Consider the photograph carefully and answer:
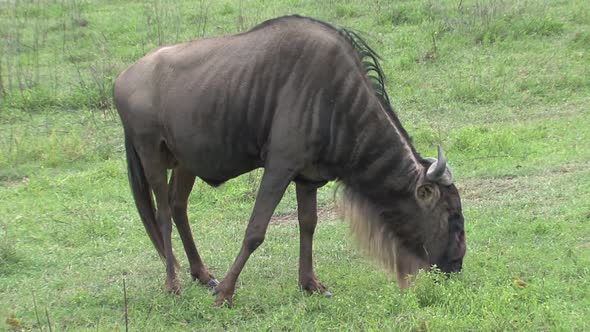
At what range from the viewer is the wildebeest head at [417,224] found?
5.96m

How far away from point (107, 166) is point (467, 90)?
4.80 metres

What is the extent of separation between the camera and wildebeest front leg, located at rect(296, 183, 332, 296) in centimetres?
634

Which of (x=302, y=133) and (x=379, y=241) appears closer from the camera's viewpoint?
(x=302, y=133)

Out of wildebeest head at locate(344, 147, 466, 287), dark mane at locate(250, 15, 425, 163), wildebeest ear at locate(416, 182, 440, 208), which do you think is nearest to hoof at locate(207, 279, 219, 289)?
wildebeest head at locate(344, 147, 466, 287)

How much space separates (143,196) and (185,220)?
0.37 meters

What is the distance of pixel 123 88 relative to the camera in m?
6.47

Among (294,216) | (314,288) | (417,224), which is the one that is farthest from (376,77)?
(294,216)

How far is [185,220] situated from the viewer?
22.2 ft

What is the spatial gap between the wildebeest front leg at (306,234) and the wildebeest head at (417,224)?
0.34 m

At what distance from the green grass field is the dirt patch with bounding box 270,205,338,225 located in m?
0.03

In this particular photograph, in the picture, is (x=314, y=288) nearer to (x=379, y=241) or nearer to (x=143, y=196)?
(x=379, y=241)

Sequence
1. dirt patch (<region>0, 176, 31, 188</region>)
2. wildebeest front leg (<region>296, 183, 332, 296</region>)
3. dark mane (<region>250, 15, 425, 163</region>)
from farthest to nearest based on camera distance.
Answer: dirt patch (<region>0, 176, 31, 188</region>)
wildebeest front leg (<region>296, 183, 332, 296</region>)
dark mane (<region>250, 15, 425, 163</region>)

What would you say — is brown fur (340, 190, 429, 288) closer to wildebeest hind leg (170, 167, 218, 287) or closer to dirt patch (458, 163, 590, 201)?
wildebeest hind leg (170, 167, 218, 287)

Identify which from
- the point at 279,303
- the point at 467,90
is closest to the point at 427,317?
the point at 279,303
